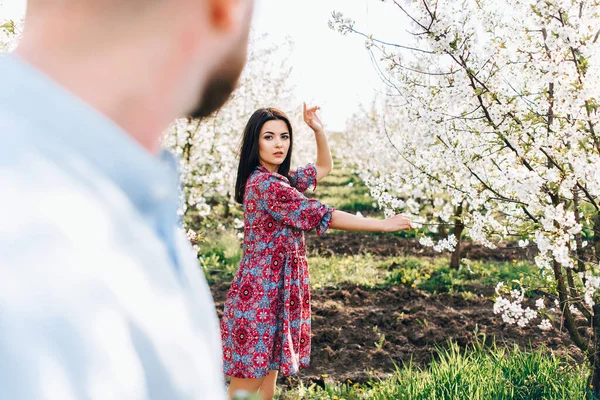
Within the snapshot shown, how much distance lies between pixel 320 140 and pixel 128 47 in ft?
11.7

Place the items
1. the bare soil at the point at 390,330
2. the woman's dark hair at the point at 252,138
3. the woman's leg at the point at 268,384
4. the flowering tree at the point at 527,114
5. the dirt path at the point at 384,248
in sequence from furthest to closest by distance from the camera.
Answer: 1. the dirt path at the point at 384,248
2. the bare soil at the point at 390,330
3. the woman's dark hair at the point at 252,138
4. the woman's leg at the point at 268,384
5. the flowering tree at the point at 527,114

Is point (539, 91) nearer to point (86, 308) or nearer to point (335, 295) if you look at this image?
point (86, 308)

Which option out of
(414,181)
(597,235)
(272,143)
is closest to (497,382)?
(597,235)

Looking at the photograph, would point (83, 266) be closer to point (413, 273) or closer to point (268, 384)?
point (268, 384)

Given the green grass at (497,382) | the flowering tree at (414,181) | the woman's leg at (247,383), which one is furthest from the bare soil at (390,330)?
the woman's leg at (247,383)

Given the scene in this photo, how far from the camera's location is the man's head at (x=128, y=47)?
45cm

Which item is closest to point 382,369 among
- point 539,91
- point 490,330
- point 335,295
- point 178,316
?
point 490,330

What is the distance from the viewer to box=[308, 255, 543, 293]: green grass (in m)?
7.17

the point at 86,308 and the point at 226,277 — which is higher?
the point at 86,308

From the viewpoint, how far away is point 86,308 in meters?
0.36

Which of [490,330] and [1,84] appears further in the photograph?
[490,330]

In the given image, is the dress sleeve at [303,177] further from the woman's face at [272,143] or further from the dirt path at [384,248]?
the dirt path at [384,248]

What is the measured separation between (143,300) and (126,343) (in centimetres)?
3

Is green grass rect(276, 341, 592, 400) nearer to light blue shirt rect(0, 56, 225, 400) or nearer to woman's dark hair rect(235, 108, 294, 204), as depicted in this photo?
woman's dark hair rect(235, 108, 294, 204)
